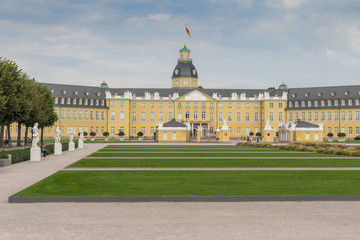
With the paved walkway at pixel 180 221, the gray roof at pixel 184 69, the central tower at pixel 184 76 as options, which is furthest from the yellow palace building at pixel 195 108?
the paved walkway at pixel 180 221

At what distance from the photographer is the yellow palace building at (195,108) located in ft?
367

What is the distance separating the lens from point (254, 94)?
11962 centimetres

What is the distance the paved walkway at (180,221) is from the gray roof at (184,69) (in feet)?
392

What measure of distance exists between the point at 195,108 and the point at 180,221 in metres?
106

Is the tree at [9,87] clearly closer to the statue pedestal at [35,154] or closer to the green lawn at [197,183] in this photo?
the statue pedestal at [35,154]

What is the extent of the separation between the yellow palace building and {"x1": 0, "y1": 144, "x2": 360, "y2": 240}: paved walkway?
99954 millimetres

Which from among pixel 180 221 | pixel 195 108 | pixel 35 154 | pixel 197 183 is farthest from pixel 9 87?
pixel 195 108

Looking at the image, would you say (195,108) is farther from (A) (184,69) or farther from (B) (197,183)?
(B) (197,183)

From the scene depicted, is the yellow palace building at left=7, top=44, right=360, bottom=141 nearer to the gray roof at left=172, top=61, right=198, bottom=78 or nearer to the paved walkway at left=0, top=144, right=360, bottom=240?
the gray roof at left=172, top=61, right=198, bottom=78

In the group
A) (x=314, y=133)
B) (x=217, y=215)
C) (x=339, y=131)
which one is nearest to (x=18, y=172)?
(x=217, y=215)

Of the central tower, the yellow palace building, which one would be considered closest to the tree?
the yellow palace building

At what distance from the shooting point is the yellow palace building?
112 m

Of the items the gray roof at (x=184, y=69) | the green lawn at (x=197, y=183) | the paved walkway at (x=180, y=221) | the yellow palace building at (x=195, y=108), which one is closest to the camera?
the paved walkway at (x=180, y=221)

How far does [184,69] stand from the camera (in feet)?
436
